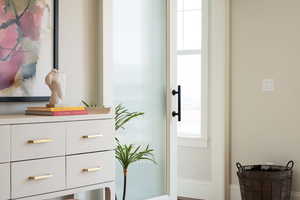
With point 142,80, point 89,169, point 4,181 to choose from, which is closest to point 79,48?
point 142,80

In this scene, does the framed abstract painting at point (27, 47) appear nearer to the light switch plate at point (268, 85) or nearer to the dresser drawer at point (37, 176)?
the dresser drawer at point (37, 176)

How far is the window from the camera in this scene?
4.61 meters

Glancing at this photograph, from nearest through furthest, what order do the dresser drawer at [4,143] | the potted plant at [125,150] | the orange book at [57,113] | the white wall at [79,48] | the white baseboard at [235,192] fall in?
the dresser drawer at [4,143]
the orange book at [57,113]
the white wall at [79,48]
the potted plant at [125,150]
the white baseboard at [235,192]

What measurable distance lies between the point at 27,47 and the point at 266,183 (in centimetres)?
216

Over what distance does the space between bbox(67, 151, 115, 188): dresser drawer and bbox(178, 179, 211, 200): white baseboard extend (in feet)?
6.71

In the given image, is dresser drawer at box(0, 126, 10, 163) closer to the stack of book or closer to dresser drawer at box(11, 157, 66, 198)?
dresser drawer at box(11, 157, 66, 198)

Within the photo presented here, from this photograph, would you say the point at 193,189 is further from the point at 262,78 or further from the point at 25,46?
the point at 25,46

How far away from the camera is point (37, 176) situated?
2.34 metres

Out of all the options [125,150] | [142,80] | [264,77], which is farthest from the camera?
[264,77]

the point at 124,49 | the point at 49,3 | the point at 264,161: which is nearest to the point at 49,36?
the point at 49,3

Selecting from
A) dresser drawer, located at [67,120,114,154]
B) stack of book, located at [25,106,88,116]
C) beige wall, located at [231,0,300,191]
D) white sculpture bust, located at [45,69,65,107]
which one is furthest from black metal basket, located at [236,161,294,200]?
white sculpture bust, located at [45,69,65,107]

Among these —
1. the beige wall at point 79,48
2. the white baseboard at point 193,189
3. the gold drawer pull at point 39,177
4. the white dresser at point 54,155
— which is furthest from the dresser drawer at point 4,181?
the white baseboard at point 193,189

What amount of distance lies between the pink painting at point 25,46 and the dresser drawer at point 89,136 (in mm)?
406

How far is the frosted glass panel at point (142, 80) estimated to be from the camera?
3371 millimetres
